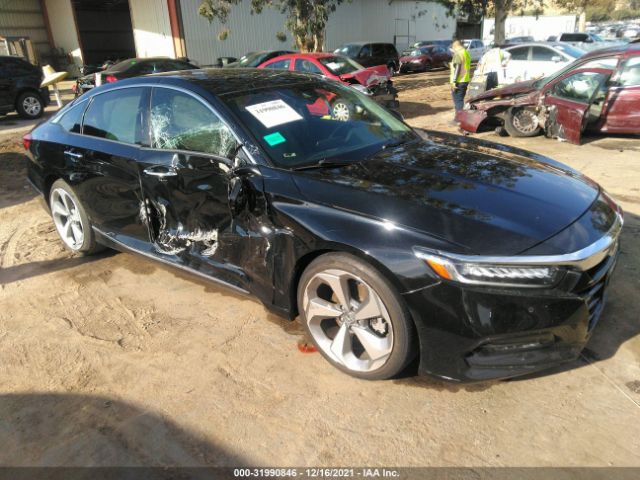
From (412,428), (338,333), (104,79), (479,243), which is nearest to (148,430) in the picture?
(338,333)

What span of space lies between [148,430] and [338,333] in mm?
1133

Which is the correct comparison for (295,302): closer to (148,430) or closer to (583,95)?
(148,430)

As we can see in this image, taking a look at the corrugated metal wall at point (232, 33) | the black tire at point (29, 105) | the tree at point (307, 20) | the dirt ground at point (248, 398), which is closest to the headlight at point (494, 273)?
the dirt ground at point (248, 398)

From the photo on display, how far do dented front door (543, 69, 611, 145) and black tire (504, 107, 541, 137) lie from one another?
0.30 m

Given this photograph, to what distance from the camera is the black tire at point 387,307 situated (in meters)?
2.47

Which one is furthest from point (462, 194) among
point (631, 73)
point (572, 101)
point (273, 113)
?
point (631, 73)

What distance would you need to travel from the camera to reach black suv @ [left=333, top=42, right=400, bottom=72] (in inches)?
809

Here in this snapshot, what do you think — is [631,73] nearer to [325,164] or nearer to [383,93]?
[383,93]

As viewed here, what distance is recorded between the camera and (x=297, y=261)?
9.20 ft

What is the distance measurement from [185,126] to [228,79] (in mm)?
487

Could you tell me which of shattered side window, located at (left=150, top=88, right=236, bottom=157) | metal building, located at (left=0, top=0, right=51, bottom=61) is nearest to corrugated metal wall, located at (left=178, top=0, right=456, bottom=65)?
metal building, located at (left=0, top=0, right=51, bottom=61)

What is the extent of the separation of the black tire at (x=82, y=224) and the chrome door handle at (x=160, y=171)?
1194 mm

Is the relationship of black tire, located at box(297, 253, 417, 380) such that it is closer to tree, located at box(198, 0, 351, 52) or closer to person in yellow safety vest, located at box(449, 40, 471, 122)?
person in yellow safety vest, located at box(449, 40, 471, 122)

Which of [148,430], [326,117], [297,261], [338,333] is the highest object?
[326,117]
